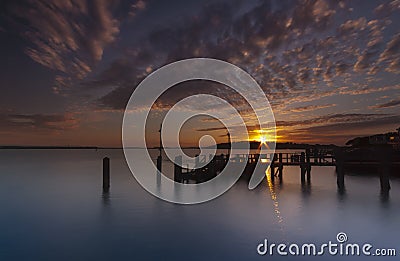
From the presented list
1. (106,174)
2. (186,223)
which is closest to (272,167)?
(106,174)

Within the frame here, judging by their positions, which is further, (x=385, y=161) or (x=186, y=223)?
(x=385, y=161)

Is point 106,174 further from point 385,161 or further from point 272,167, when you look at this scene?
point 385,161

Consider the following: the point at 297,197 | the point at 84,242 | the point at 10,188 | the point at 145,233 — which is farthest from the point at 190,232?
the point at 10,188

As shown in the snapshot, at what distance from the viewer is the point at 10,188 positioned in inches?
1428

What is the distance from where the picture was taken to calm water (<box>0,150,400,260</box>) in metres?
14.6

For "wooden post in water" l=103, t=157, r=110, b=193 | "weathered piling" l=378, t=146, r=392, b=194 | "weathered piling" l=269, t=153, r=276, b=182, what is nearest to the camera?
"weathered piling" l=378, t=146, r=392, b=194

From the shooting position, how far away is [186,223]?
743 inches

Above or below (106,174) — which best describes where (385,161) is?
above

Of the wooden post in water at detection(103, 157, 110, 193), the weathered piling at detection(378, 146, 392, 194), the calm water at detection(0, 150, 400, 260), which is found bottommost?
the calm water at detection(0, 150, 400, 260)

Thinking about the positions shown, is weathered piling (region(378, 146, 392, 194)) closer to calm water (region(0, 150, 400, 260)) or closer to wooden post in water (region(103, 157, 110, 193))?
calm water (region(0, 150, 400, 260))

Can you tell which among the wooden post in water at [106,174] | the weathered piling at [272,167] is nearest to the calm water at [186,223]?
the wooden post in water at [106,174]

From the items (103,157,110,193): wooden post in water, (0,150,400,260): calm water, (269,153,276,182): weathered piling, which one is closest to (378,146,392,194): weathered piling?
(0,150,400,260): calm water

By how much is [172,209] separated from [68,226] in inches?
282

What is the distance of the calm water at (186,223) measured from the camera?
14.6 m
